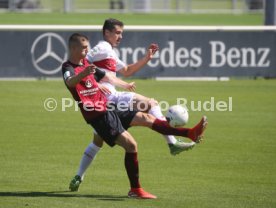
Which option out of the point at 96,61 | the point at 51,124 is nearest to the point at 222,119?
the point at 51,124

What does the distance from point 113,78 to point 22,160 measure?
2975mm

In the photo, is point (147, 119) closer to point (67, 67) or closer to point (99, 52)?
point (67, 67)

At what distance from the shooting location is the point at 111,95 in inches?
440

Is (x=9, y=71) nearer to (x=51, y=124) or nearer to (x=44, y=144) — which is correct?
(x=51, y=124)

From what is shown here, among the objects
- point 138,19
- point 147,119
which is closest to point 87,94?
point 147,119

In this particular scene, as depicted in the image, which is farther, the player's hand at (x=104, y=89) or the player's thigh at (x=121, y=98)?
the player's thigh at (x=121, y=98)

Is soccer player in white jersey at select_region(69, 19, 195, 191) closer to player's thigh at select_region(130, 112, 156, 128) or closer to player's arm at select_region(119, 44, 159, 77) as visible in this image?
player's arm at select_region(119, 44, 159, 77)

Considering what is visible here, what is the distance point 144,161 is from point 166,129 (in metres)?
3.25

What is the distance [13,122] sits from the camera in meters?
17.7

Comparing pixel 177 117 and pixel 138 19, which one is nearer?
pixel 177 117

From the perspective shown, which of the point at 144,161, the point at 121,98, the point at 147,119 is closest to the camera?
the point at 147,119

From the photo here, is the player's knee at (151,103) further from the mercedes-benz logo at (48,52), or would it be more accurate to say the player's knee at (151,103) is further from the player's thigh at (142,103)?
the mercedes-benz logo at (48,52)

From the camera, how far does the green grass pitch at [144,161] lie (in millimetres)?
10719

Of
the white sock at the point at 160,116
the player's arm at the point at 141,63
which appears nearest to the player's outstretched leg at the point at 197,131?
the white sock at the point at 160,116
